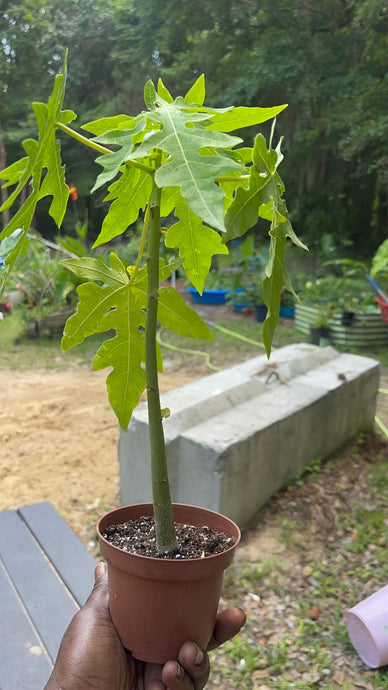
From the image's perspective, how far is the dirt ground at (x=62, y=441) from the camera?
129 inches

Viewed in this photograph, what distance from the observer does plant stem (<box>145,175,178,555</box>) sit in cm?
84

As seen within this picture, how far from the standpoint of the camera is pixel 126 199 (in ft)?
3.07

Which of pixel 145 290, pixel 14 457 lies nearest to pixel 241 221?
pixel 145 290

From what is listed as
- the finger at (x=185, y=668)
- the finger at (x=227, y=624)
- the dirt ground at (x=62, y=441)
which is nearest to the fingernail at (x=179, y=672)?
the finger at (x=185, y=668)

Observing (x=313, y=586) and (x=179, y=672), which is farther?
(x=313, y=586)

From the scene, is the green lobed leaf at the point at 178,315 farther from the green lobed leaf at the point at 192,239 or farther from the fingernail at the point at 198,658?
the fingernail at the point at 198,658

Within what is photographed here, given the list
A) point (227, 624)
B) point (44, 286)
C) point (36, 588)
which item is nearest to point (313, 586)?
point (36, 588)

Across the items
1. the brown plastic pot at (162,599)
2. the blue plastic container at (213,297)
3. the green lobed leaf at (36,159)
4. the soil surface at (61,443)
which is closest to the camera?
the green lobed leaf at (36,159)

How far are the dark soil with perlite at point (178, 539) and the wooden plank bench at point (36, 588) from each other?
57 cm

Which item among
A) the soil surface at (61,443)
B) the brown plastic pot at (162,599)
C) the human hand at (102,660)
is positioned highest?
the brown plastic pot at (162,599)

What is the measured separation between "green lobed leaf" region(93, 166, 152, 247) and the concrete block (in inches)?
68.3

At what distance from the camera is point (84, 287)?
0.92 metres

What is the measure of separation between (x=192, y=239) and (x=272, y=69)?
8193 millimetres

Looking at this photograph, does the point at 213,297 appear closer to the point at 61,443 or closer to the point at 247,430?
the point at 61,443
